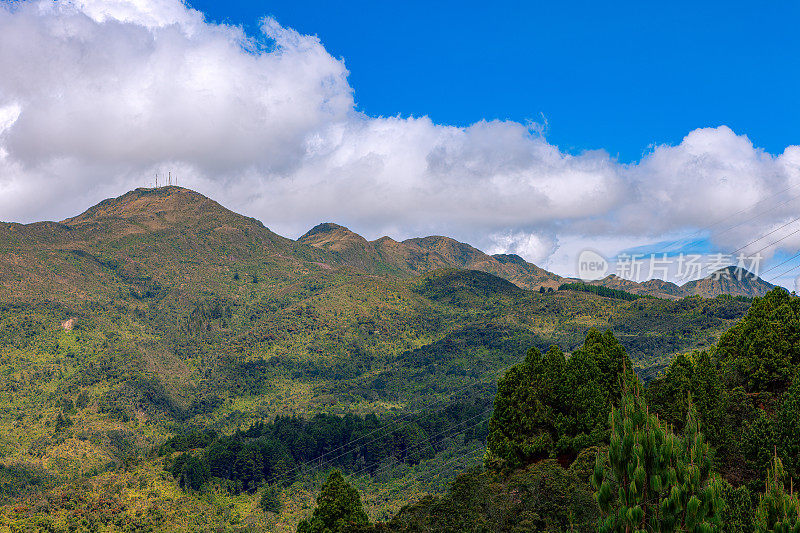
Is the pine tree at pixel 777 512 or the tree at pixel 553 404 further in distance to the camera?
the tree at pixel 553 404

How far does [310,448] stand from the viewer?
11581cm

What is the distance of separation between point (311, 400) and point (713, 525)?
157650 millimetres

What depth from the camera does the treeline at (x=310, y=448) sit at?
105 m

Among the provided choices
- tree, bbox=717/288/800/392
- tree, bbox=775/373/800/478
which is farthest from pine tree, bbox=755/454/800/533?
tree, bbox=717/288/800/392

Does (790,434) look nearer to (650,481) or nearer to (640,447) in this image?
(650,481)

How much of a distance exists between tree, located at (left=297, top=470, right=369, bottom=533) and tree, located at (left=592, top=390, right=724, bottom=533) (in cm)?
A: 2898

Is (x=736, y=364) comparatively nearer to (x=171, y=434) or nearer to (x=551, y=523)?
(x=551, y=523)

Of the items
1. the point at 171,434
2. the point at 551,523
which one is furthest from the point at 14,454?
the point at 551,523

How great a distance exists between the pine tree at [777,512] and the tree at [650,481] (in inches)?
75.8

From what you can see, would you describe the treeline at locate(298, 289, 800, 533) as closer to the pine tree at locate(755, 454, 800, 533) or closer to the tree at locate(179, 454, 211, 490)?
the pine tree at locate(755, 454, 800, 533)

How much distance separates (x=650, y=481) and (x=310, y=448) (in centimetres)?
10619

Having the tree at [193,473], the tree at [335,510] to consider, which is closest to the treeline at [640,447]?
the tree at [335,510]

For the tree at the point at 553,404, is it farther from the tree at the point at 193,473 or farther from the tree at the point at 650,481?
the tree at the point at 193,473

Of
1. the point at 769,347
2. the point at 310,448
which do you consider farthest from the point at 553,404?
the point at 310,448
